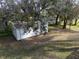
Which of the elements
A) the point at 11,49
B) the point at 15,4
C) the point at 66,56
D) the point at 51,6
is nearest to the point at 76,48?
the point at 66,56

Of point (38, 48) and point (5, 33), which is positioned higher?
point (5, 33)

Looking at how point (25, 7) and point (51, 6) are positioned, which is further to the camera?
point (51, 6)

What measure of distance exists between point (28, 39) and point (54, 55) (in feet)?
14.8

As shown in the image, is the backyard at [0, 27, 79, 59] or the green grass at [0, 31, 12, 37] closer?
the backyard at [0, 27, 79, 59]

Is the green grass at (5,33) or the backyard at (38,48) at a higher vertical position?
the green grass at (5,33)

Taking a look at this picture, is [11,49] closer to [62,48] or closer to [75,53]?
[62,48]

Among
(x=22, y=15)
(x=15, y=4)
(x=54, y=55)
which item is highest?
(x=15, y=4)

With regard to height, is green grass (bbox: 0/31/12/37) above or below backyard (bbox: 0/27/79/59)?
above

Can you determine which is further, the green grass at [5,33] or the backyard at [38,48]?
the green grass at [5,33]

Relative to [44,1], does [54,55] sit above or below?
below

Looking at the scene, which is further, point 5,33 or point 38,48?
point 5,33

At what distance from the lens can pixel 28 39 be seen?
1486cm

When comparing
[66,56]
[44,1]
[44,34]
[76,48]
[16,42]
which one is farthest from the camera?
[44,34]

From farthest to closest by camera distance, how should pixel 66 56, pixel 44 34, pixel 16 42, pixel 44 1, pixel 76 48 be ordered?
pixel 44 34, pixel 16 42, pixel 44 1, pixel 76 48, pixel 66 56
